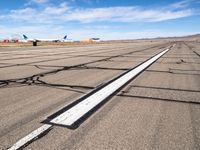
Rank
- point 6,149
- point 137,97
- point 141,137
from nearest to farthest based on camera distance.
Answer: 1. point 6,149
2. point 141,137
3. point 137,97

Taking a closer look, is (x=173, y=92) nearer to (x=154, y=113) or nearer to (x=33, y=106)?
(x=154, y=113)

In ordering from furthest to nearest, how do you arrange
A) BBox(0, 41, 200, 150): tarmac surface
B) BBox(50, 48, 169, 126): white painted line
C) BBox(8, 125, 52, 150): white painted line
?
BBox(50, 48, 169, 126): white painted line, BBox(0, 41, 200, 150): tarmac surface, BBox(8, 125, 52, 150): white painted line

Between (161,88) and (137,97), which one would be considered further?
(161,88)

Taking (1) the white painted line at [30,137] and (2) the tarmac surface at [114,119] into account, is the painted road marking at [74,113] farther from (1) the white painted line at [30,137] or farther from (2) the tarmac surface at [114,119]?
(2) the tarmac surface at [114,119]

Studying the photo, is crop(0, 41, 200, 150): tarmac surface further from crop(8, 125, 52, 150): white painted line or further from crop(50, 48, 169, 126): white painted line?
crop(50, 48, 169, 126): white painted line

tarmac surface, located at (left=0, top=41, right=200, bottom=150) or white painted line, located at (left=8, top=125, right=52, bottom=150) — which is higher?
white painted line, located at (left=8, top=125, right=52, bottom=150)

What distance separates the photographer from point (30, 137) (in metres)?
3.47

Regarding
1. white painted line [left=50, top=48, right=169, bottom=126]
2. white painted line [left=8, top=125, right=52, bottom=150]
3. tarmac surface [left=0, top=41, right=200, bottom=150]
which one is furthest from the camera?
white painted line [left=50, top=48, right=169, bottom=126]

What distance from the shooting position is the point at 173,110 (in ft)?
16.5

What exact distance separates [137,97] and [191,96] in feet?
4.81

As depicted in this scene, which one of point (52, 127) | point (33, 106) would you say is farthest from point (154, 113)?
point (33, 106)

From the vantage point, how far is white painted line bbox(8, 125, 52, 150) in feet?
10.4

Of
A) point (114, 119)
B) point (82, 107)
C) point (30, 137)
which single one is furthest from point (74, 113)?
point (30, 137)

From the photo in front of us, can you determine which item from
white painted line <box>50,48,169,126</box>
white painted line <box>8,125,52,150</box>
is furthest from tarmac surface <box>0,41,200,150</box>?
white painted line <box>50,48,169,126</box>
